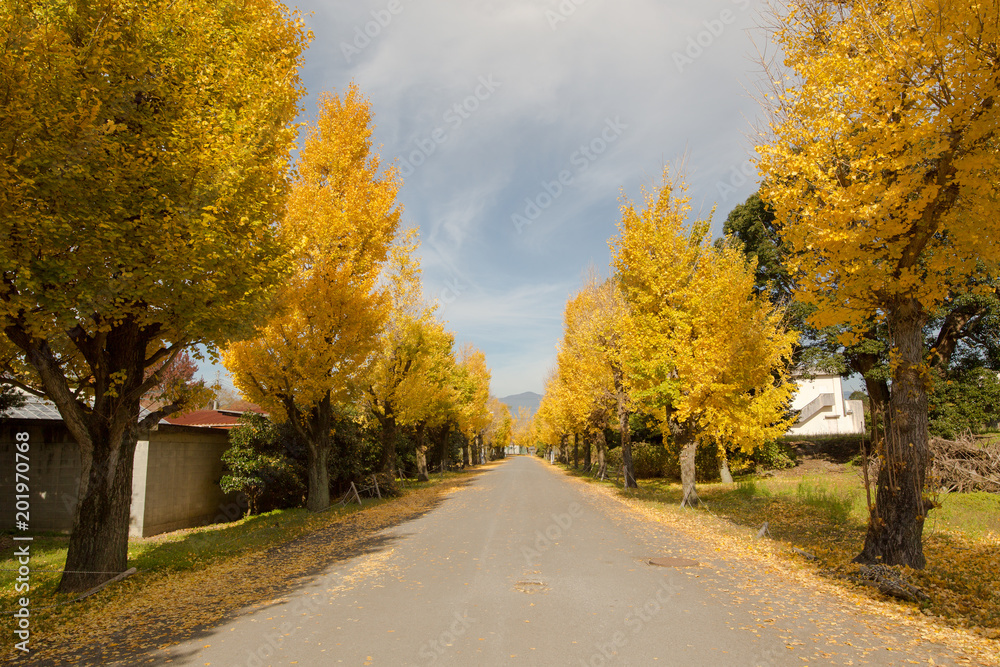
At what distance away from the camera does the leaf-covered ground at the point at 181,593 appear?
5.20 metres

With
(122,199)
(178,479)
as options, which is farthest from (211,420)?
(122,199)

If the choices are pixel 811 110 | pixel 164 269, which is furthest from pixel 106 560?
pixel 811 110

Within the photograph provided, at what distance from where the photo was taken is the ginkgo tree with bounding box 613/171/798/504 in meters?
13.4

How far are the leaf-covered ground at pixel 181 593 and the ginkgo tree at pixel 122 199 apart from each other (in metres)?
0.94

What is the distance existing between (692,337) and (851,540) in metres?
6.43

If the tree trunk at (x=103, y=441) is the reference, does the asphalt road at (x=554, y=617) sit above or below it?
below

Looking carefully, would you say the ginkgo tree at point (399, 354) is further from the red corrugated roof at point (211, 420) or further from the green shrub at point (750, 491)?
the green shrub at point (750, 491)

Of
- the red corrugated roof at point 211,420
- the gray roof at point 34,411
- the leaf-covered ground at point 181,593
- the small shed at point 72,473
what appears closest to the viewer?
the leaf-covered ground at point 181,593

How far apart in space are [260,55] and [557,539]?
10.3 metres

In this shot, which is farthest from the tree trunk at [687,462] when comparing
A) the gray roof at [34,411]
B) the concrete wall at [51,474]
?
the concrete wall at [51,474]

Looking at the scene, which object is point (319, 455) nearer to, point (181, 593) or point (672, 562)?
point (181, 593)

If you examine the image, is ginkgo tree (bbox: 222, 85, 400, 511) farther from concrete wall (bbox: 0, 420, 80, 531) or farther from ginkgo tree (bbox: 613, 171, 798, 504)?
ginkgo tree (bbox: 613, 171, 798, 504)

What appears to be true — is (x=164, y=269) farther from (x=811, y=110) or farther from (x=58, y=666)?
(x=811, y=110)

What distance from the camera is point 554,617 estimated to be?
5.52 metres
